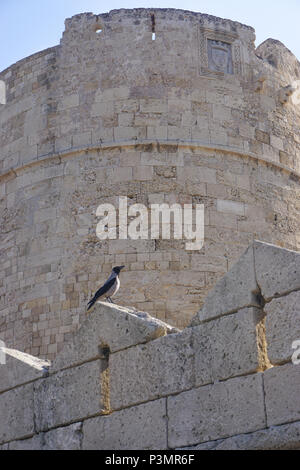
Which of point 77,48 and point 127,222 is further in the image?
point 77,48

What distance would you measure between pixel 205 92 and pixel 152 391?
5.14m

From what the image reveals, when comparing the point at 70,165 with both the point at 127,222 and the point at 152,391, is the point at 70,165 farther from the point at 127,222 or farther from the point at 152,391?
the point at 152,391

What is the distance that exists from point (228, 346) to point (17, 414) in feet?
6.19

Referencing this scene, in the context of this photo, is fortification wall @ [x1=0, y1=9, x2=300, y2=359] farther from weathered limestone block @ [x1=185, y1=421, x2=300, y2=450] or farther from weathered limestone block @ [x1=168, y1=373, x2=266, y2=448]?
weathered limestone block @ [x1=185, y1=421, x2=300, y2=450]

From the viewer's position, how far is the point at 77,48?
988cm

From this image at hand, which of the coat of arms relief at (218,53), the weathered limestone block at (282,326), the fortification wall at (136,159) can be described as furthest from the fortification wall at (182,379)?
the coat of arms relief at (218,53)

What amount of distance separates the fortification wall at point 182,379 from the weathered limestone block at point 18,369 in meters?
0.01

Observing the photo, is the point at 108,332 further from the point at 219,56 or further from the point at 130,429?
the point at 219,56

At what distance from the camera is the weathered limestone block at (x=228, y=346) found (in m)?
4.79

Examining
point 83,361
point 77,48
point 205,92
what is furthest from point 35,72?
point 83,361

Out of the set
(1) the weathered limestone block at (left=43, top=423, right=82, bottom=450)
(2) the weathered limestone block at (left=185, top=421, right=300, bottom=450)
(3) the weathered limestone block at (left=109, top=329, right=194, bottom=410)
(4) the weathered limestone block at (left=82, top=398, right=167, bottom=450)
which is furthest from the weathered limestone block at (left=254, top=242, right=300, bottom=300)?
(1) the weathered limestone block at (left=43, top=423, right=82, bottom=450)

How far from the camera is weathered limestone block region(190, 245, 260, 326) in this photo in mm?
4898
